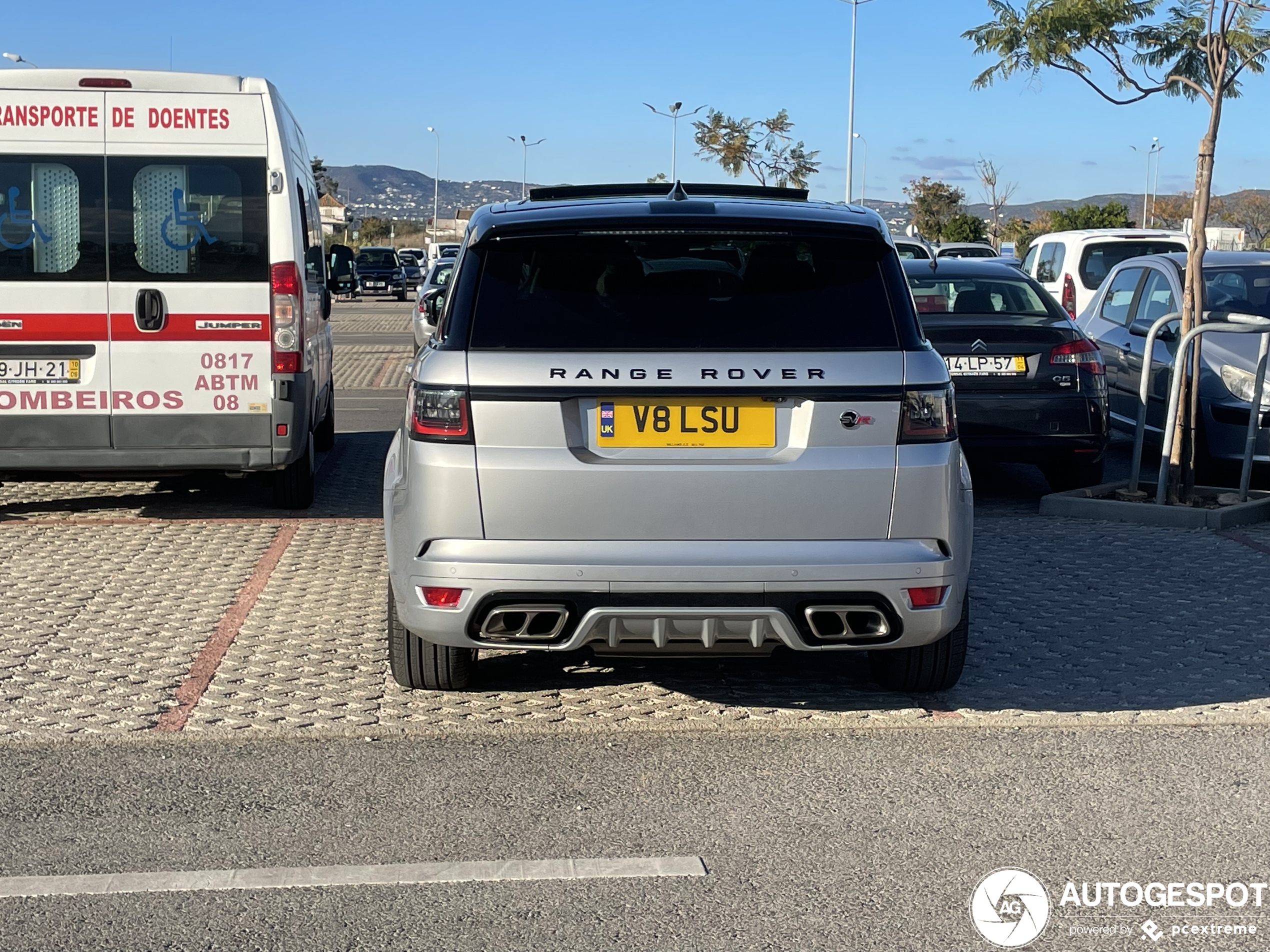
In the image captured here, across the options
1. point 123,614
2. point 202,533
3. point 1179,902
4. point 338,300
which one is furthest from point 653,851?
point 338,300

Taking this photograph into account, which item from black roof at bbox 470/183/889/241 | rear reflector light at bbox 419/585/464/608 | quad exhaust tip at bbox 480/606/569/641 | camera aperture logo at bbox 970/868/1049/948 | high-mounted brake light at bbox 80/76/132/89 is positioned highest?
high-mounted brake light at bbox 80/76/132/89

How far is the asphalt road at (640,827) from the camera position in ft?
12.3

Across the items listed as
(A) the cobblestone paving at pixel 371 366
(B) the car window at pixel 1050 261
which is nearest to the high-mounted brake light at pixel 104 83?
(A) the cobblestone paving at pixel 371 366

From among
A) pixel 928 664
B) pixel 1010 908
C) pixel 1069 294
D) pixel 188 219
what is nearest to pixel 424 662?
pixel 928 664

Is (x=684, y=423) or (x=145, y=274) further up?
(x=145, y=274)

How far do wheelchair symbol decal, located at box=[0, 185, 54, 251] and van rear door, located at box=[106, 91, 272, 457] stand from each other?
41 centimetres

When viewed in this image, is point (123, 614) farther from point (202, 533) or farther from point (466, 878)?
point (466, 878)

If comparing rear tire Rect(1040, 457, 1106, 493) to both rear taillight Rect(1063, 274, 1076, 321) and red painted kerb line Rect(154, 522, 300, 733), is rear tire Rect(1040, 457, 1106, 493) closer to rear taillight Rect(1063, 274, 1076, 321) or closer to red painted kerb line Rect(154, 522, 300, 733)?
red painted kerb line Rect(154, 522, 300, 733)

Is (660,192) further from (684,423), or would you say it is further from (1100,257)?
(1100,257)

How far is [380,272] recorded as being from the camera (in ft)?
178

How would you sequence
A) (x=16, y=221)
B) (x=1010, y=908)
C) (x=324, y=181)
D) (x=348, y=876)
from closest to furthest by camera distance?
(x=1010, y=908)
(x=348, y=876)
(x=16, y=221)
(x=324, y=181)

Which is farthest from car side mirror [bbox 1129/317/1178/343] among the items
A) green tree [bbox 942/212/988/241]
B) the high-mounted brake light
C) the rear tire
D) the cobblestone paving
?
green tree [bbox 942/212/988/241]

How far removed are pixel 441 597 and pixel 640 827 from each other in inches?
40.2

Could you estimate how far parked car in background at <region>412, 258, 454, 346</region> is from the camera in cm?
747
